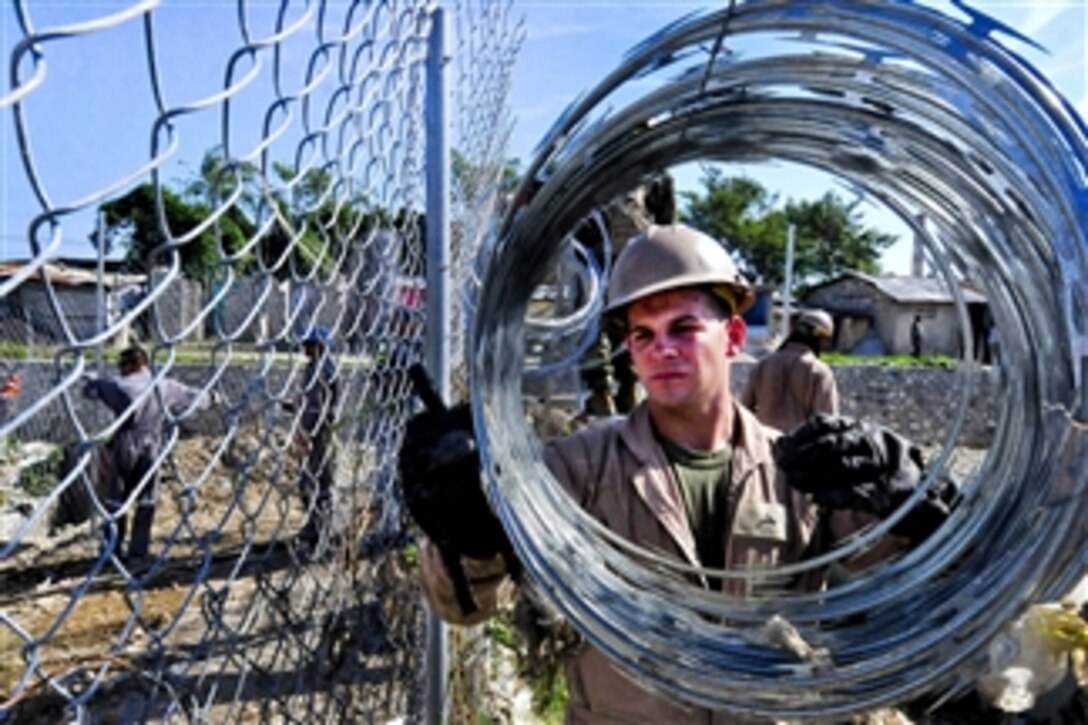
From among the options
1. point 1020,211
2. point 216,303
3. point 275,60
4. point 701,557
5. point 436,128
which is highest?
point 436,128

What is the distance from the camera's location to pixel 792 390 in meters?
5.63

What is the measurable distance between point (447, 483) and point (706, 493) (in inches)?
30.0

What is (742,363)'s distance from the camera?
18.4 metres

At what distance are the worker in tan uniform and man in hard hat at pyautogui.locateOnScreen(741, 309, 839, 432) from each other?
11.5 ft

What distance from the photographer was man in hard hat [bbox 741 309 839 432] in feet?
18.4

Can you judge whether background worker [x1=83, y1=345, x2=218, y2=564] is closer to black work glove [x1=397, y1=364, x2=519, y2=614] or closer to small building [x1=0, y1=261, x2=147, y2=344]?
small building [x1=0, y1=261, x2=147, y2=344]

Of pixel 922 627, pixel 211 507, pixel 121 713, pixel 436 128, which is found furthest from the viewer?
pixel 211 507

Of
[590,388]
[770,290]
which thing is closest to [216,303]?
[590,388]

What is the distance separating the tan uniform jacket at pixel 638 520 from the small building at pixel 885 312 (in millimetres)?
37025

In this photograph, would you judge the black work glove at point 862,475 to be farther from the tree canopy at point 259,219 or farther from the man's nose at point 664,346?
the tree canopy at point 259,219

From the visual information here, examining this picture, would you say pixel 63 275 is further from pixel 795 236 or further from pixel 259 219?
pixel 795 236

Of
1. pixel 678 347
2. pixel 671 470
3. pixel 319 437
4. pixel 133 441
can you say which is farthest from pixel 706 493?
pixel 133 441

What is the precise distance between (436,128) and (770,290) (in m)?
27.5

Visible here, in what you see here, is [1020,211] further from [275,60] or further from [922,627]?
[275,60]
